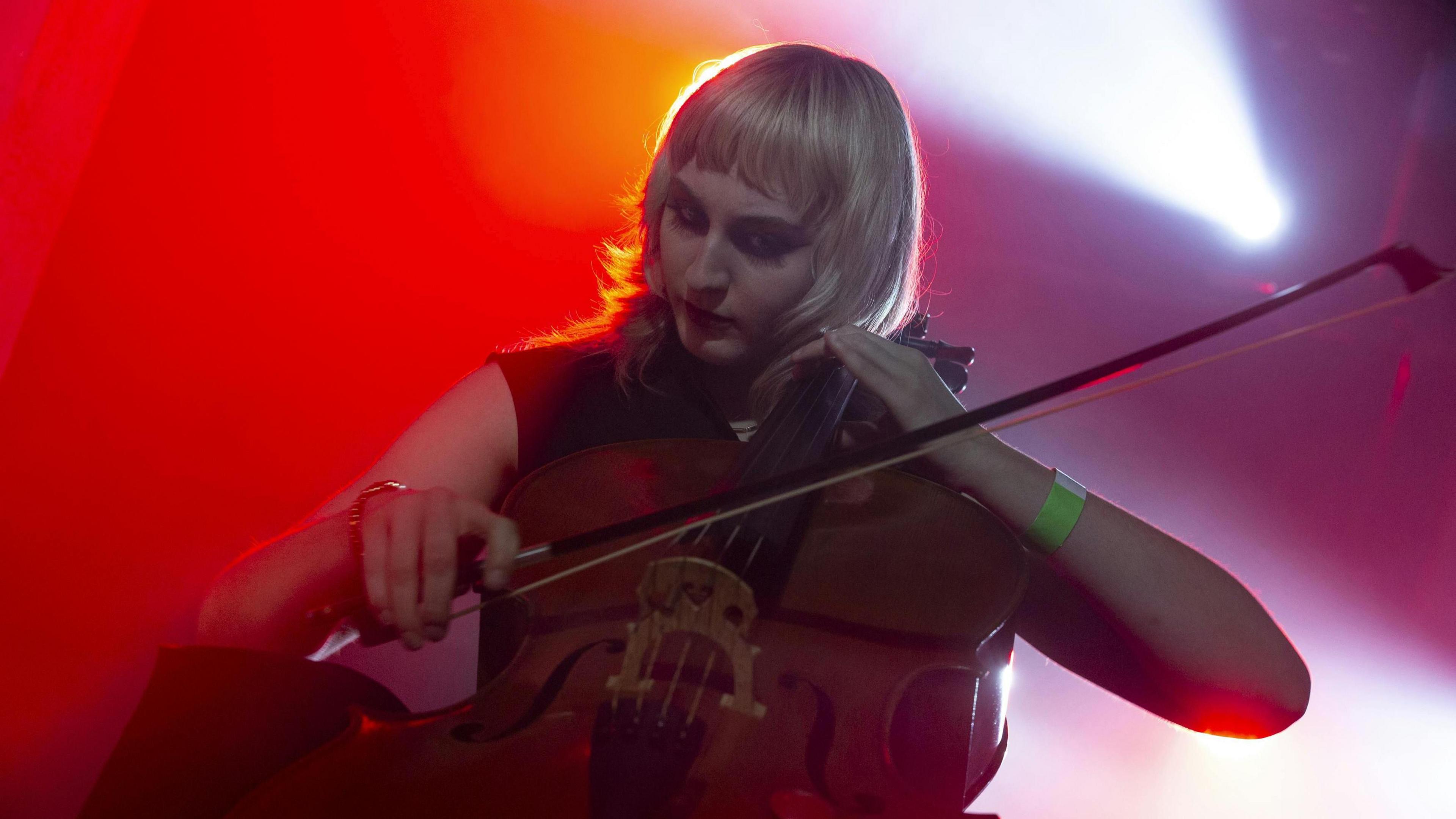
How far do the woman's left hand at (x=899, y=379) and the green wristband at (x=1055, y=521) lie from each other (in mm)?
83

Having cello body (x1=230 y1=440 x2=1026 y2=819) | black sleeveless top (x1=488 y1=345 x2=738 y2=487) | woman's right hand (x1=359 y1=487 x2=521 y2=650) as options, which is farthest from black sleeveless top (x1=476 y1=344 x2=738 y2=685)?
woman's right hand (x1=359 y1=487 x2=521 y2=650)

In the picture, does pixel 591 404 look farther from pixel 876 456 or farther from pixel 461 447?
pixel 876 456

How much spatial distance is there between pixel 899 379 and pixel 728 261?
212mm

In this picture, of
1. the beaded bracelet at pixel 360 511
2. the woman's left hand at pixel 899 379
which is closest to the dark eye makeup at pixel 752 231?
the woman's left hand at pixel 899 379

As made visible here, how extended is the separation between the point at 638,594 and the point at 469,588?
0.39 feet

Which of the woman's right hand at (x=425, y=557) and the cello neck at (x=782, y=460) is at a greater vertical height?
the cello neck at (x=782, y=460)

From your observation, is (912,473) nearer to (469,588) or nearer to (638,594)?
(638,594)

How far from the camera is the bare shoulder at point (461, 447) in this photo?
0.79 metres

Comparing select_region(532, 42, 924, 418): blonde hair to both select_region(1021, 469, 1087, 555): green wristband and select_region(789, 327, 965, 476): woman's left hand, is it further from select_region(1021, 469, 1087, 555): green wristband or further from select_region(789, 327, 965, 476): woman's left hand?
select_region(1021, 469, 1087, 555): green wristband

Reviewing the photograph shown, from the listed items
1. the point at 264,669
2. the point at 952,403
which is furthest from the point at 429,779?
the point at 952,403

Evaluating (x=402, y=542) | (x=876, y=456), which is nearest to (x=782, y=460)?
(x=876, y=456)

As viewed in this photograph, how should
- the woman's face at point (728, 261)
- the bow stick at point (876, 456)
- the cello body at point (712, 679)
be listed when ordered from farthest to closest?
the woman's face at point (728, 261) < the bow stick at point (876, 456) < the cello body at point (712, 679)

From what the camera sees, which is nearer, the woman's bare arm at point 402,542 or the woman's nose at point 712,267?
the woman's bare arm at point 402,542

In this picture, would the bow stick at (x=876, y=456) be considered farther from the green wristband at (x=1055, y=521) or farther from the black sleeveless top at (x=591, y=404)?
the black sleeveless top at (x=591, y=404)
